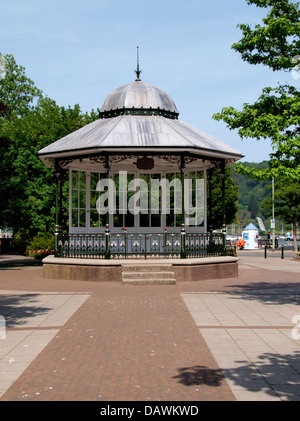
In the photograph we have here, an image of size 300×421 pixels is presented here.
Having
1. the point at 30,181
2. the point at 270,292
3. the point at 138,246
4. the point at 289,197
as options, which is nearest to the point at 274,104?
the point at 270,292

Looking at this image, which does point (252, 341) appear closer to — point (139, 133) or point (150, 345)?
point (150, 345)

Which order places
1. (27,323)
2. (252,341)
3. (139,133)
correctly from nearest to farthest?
(252,341)
(27,323)
(139,133)

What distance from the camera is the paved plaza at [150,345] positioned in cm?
534

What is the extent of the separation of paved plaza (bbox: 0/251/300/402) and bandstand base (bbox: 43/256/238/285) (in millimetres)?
2100

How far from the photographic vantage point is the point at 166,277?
1534 centimetres

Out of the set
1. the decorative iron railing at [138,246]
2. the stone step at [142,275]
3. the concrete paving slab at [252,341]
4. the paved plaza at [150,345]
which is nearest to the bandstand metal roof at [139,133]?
the decorative iron railing at [138,246]

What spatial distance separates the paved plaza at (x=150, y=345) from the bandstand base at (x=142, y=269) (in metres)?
2.10

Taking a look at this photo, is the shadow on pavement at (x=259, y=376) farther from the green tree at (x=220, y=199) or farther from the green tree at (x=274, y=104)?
the green tree at (x=220, y=199)

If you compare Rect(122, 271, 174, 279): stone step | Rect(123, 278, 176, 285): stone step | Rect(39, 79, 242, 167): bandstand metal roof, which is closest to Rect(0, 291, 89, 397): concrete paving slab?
Rect(123, 278, 176, 285): stone step

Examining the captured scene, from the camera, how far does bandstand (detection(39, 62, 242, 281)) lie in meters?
16.3

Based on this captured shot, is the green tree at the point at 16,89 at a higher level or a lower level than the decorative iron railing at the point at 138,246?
higher

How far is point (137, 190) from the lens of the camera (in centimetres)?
1941

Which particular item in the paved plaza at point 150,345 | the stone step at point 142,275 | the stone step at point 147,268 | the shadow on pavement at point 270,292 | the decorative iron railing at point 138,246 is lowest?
the paved plaza at point 150,345

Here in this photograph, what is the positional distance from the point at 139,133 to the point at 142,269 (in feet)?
16.1
